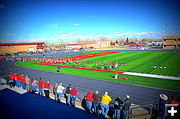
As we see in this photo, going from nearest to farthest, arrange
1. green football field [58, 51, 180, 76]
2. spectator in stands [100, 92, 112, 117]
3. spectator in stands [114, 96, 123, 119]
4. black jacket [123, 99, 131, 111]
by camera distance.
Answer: black jacket [123, 99, 131, 111], spectator in stands [114, 96, 123, 119], spectator in stands [100, 92, 112, 117], green football field [58, 51, 180, 76]

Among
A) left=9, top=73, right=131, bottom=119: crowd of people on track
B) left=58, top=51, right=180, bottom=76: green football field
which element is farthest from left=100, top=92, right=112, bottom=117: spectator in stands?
left=58, top=51, right=180, bottom=76: green football field

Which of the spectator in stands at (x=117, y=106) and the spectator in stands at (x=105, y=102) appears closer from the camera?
the spectator in stands at (x=117, y=106)

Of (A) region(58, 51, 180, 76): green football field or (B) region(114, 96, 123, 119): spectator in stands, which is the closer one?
(B) region(114, 96, 123, 119): spectator in stands

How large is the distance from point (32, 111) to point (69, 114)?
2213mm

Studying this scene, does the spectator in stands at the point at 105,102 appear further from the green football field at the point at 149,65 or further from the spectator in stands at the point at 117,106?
the green football field at the point at 149,65

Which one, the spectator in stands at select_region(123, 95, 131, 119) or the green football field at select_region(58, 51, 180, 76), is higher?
the spectator in stands at select_region(123, 95, 131, 119)

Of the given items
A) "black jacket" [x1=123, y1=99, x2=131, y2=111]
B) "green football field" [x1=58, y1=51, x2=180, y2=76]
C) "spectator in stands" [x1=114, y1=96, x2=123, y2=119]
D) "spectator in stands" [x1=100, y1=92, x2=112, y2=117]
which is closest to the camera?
"black jacket" [x1=123, y1=99, x2=131, y2=111]

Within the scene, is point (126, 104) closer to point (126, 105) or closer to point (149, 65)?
point (126, 105)

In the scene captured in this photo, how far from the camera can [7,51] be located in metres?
56.2

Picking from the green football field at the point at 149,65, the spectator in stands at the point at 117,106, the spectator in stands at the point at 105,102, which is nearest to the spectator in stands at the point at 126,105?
the spectator in stands at the point at 117,106

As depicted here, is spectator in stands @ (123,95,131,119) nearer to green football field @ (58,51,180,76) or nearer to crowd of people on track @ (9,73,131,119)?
crowd of people on track @ (9,73,131,119)

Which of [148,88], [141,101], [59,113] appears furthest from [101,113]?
[148,88]

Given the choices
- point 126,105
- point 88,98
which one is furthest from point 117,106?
point 88,98

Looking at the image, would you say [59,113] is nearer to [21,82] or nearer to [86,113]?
[86,113]
